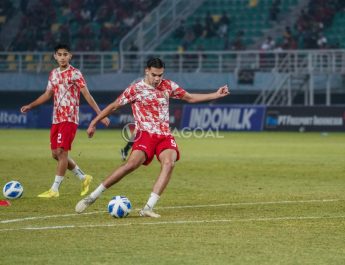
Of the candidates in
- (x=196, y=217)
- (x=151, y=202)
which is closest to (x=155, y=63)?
(x=151, y=202)

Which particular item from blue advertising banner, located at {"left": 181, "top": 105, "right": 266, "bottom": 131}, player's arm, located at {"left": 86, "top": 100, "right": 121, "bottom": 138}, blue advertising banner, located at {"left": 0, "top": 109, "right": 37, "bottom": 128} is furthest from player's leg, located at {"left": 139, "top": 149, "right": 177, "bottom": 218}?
blue advertising banner, located at {"left": 0, "top": 109, "right": 37, "bottom": 128}

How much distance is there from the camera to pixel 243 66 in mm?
49031

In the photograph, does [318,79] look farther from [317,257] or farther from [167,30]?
[317,257]

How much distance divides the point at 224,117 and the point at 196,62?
6.87 metres

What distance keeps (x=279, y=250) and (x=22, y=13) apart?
4701cm

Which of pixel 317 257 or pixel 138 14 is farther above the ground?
pixel 138 14

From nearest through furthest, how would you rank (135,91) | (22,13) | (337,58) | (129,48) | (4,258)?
(4,258), (135,91), (337,58), (129,48), (22,13)

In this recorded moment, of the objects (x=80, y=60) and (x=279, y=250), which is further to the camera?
(x=80, y=60)

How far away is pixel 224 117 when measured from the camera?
147 ft

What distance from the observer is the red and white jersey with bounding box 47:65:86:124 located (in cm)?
1673

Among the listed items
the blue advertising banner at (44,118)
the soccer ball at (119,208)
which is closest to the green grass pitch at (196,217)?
the soccer ball at (119,208)

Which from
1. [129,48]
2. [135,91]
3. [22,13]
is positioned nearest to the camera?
[135,91]

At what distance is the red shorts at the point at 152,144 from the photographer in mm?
13578

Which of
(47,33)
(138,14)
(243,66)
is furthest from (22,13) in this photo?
(243,66)
